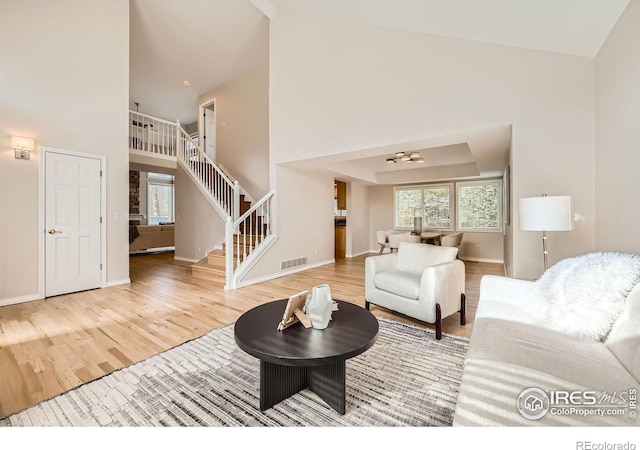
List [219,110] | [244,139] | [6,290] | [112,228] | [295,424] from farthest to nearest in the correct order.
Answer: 1. [219,110]
2. [244,139]
3. [112,228]
4. [6,290]
5. [295,424]

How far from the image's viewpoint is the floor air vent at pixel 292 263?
537 centimetres

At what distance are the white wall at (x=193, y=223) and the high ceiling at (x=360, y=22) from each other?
8.61ft

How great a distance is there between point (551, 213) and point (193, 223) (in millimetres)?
6664

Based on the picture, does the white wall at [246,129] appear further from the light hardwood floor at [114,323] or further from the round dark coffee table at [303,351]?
the round dark coffee table at [303,351]

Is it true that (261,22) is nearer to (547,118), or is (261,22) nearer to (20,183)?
(20,183)

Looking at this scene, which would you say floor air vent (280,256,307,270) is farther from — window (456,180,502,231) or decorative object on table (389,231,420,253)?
window (456,180,502,231)

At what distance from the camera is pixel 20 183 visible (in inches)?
143

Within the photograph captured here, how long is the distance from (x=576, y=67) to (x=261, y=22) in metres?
5.22

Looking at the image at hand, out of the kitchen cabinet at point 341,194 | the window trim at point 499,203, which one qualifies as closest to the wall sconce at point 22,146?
the kitchen cabinet at point 341,194

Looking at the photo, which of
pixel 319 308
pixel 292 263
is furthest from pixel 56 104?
pixel 319 308

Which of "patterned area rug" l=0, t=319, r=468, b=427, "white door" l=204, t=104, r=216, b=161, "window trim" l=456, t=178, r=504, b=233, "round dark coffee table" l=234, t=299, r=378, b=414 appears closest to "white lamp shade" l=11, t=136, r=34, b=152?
"patterned area rug" l=0, t=319, r=468, b=427

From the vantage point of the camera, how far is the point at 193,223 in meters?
6.75
